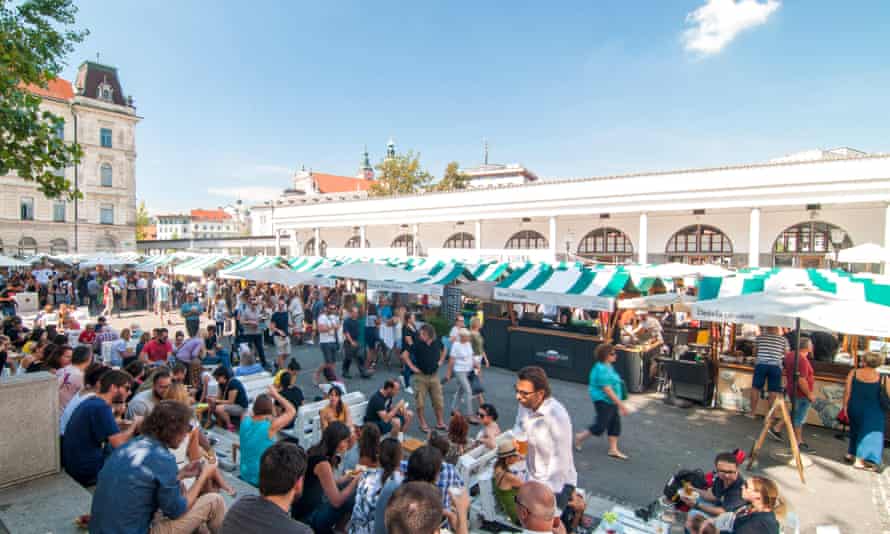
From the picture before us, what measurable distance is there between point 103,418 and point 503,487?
346 cm

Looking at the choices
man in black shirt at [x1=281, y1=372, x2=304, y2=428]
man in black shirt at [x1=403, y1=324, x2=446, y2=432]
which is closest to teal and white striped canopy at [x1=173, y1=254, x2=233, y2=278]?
man in black shirt at [x1=403, y1=324, x2=446, y2=432]

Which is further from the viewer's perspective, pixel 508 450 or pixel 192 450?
pixel 192 450

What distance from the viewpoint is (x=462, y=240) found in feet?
115

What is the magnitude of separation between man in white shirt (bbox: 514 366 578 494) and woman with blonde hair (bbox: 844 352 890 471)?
16.5 ft

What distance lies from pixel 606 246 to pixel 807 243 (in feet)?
33.0

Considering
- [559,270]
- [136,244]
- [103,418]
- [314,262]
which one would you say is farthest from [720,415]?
[136,244]

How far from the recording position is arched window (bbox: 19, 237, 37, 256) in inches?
1676

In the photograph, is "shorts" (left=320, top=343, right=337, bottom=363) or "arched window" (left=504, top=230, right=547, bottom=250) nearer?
"shorts" (left=320, top=343, right=337, bottom=363)

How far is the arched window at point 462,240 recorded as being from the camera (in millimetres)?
34625

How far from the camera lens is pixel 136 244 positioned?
50.8 metres

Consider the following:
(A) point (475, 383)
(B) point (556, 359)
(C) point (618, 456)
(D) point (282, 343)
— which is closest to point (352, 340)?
(D) point (282, 343)

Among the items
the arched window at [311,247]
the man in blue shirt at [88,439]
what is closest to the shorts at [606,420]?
the man in blue shirt at [88,439]

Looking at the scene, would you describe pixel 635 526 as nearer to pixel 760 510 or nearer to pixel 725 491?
pixel 725 491

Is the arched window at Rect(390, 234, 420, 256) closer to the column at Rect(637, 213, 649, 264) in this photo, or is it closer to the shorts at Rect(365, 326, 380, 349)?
the column at Rect(637, 213, 649, 264)
